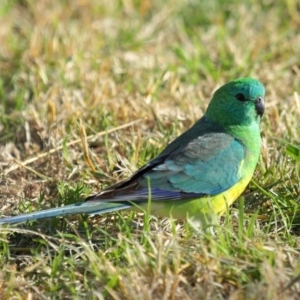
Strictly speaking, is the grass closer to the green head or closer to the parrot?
the parrot

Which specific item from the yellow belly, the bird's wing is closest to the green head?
the bird's wing

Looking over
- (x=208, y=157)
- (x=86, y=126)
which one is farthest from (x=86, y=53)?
(x=208, y=157)

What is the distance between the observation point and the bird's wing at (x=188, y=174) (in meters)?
4.01

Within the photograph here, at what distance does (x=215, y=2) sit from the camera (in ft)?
23.7

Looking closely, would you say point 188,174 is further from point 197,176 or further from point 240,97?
point 240,97

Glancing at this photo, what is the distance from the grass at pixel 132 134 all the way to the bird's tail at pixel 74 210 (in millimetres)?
112

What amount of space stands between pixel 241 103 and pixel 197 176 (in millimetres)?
641

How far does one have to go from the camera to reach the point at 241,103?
454 centimetres

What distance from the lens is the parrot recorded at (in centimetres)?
395

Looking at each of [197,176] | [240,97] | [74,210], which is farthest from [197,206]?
[240,97]

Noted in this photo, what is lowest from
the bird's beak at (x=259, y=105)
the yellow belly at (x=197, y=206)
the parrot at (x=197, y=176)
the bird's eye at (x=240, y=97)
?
the yellow belly at (x=197, y=206)

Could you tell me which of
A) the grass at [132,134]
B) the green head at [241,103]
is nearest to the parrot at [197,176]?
the green head at [241,103]

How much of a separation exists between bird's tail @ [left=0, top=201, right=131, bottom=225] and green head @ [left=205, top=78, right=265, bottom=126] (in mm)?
939

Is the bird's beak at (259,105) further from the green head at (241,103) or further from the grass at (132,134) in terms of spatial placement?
the grass at (132,134)
